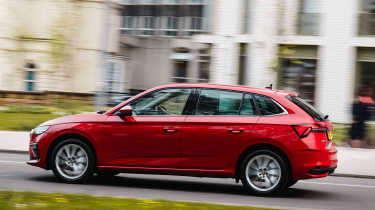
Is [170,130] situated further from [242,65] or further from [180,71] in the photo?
[180,71]

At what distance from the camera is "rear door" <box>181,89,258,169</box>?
8406 mm

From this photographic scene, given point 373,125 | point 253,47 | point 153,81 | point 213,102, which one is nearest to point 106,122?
point 213,102

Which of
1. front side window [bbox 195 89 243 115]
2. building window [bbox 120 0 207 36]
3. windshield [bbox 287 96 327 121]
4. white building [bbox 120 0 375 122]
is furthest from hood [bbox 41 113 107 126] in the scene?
building window [bbox 120 0 207 36]

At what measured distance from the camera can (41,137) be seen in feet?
30.1

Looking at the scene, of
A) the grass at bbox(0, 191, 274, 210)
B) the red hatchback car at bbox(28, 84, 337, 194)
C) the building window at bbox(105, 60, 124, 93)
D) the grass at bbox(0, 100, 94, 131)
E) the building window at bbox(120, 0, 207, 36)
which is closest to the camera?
the grass at bbox(0, 191, 274, 210)

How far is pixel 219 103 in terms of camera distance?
28.2 ft

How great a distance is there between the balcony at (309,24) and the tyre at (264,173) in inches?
703

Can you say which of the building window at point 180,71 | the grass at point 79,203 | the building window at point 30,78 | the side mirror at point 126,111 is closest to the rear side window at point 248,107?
the side mirror at point 126,111

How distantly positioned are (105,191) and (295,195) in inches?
108

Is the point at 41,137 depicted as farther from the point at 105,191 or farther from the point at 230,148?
the point at 230,148

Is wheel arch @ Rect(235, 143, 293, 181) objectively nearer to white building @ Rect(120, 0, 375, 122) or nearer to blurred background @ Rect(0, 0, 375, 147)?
blurred background @ Rect(0, 0, 375, 147)

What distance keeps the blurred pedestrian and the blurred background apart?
0.51 metres

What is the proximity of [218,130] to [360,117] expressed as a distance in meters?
8.00

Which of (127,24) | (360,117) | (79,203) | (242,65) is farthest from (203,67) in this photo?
(79,203)
